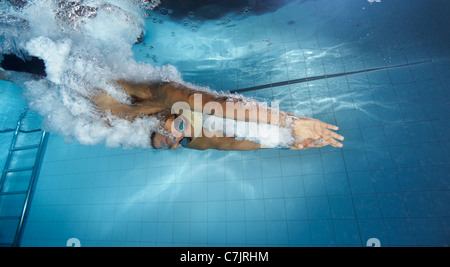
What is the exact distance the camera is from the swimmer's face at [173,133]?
9.03 ft

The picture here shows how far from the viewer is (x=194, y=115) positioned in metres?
2.69

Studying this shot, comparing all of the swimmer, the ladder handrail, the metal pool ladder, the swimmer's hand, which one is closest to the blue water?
the ladder handrail

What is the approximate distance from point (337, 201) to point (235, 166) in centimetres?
209

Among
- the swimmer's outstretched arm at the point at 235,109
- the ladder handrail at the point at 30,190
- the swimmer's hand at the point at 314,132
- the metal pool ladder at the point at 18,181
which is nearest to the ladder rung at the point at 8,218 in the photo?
the metal pool ladder at the point at 18,181

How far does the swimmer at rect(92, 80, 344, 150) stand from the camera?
5.90 ft

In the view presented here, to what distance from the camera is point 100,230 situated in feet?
16.4

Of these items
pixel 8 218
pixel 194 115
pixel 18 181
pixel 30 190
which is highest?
pixel 18 181

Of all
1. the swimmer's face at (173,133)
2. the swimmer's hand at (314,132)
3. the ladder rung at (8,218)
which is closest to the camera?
the swimmer's hand at (314,132)

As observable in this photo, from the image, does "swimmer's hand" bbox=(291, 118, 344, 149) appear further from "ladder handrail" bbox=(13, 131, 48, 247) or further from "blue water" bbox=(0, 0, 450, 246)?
"ladder handrail" bbox=(13, 131, 48, 247)

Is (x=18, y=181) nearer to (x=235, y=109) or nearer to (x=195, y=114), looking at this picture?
(x=195, y=114)

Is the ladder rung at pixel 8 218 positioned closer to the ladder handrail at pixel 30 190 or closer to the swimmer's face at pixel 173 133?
the ladder handrail at pixel 30 190

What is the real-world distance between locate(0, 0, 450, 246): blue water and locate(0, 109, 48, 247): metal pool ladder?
28 cm

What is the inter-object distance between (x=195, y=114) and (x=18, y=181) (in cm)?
706

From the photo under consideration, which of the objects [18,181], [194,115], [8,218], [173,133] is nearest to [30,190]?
[18,181]
